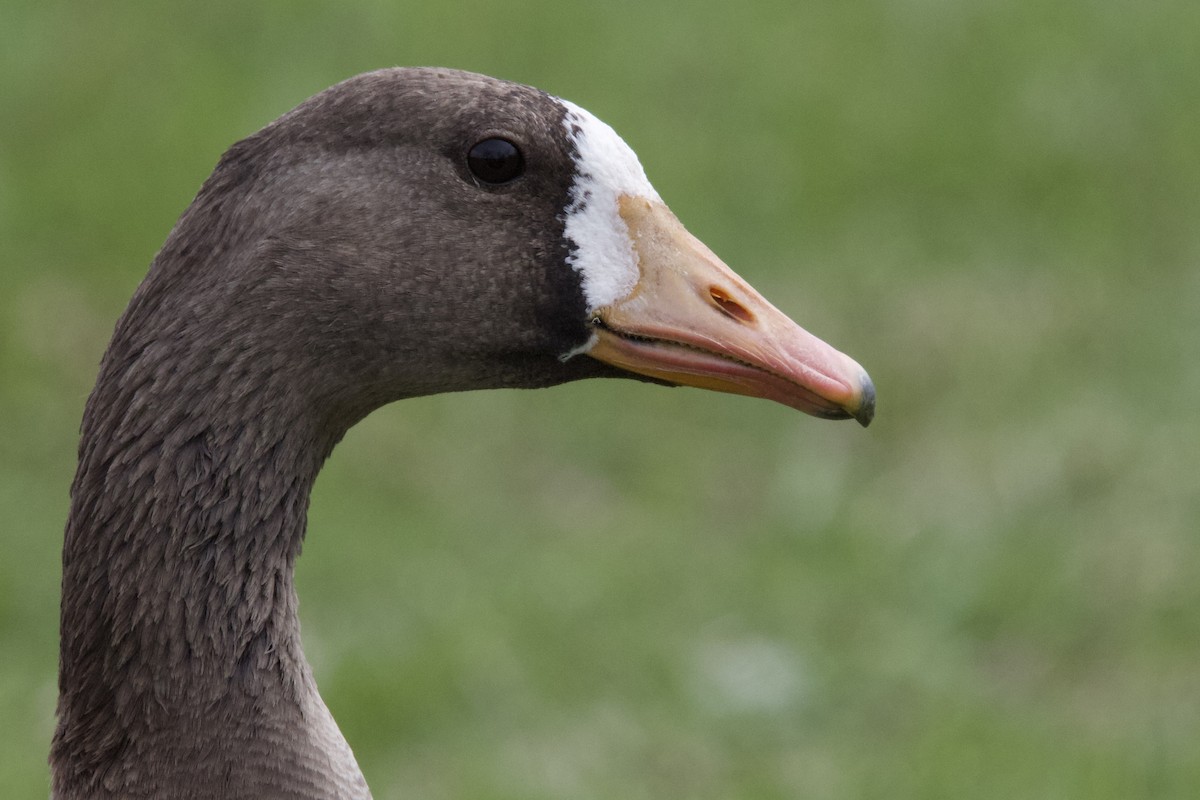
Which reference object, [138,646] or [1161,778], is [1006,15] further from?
[138,646]

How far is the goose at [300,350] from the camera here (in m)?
2.46

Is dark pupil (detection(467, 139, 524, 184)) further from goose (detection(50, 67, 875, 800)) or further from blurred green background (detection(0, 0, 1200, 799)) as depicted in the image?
blurred green background (detection(0, 0, 1200, 799))

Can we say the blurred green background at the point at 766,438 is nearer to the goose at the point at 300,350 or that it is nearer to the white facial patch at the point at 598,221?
the goose at the point at 300,350

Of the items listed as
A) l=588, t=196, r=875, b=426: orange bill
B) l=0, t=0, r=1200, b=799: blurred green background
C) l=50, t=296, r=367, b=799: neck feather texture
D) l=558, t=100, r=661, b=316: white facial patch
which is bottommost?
l=50, t=296, r=367, b=799: neck feather texture

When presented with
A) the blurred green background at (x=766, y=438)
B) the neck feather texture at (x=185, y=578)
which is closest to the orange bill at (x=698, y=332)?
the neck feather texture at (x=185, y=578)

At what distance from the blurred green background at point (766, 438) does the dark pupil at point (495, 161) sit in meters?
2.28

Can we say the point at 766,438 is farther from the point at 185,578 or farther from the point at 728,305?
the point at 185,578

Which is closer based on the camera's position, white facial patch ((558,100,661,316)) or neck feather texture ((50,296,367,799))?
neck feather texture ((50,296,367,799))

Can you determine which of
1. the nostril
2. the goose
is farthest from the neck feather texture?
the nostril

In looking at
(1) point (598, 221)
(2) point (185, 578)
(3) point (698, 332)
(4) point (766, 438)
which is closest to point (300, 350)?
(2) point (185, 578)

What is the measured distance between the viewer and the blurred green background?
485 cm

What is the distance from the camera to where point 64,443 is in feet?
20.3

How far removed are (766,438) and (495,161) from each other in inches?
160

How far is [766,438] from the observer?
6500 mm
